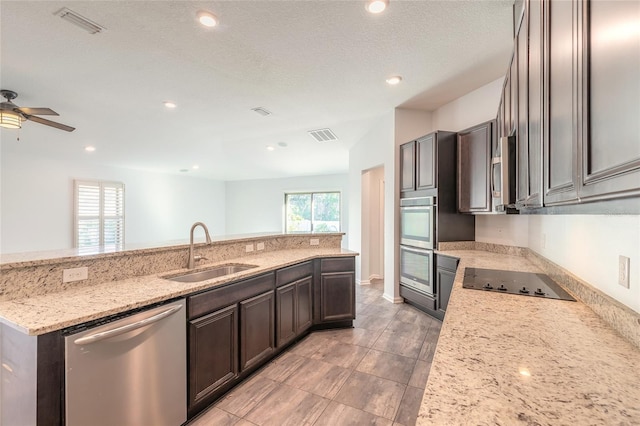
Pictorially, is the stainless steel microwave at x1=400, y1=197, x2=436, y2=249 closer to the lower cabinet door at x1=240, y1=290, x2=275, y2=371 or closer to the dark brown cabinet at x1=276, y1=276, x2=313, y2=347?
the dark brown cabinet at x1=276, y1=276, x2=313, y2=347

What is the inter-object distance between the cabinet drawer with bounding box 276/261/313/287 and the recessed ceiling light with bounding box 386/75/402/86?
2.33 m

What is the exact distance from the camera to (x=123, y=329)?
1504 millimetres

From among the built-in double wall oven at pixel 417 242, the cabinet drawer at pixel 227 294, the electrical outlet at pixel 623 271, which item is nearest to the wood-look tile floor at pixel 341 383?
the built-in double wall oven at pixel 417 242

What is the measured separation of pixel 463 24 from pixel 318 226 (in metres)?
6.62

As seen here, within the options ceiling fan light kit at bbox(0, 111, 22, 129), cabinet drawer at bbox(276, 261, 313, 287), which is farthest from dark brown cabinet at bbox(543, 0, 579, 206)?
ceiling fan light kit at bbox(0, 111, 22, 129)

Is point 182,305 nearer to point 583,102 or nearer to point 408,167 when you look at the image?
point 583,102

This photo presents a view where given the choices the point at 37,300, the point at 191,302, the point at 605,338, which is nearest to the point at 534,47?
the point at 605,338

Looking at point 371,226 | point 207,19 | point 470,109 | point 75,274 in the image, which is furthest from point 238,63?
point 371,226

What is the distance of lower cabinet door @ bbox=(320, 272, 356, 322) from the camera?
3.40m

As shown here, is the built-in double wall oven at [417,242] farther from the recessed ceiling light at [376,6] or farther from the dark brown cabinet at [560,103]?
the dark brown cabinet at [560,103]

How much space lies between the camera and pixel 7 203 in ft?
17.3

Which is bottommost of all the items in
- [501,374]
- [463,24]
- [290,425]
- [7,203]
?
[290,425]

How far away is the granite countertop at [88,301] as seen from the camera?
52.7 inches

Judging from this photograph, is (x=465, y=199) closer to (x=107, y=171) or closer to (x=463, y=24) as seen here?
(x=463, y=24)
